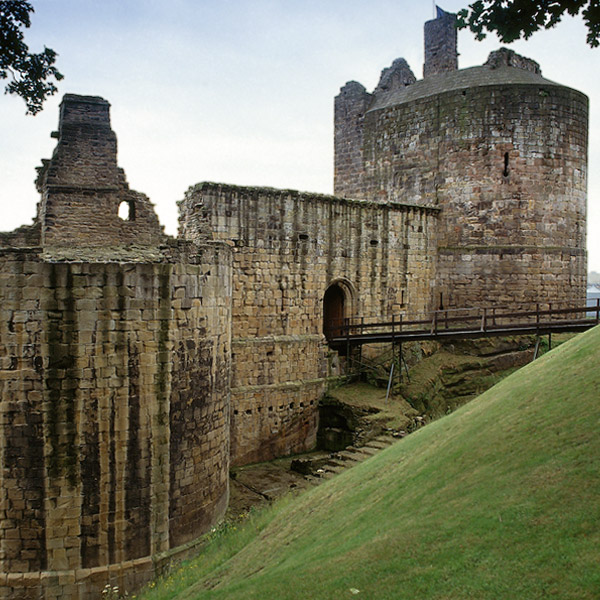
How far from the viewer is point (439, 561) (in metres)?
5.12

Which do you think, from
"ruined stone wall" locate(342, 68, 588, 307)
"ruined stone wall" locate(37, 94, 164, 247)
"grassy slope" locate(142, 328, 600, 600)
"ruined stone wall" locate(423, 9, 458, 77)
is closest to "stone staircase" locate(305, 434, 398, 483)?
"grassy slope" locate(142, 328, 600, 600)

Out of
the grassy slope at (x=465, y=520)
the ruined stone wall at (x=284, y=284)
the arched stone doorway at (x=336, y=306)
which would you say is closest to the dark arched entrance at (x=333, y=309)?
the arched stone doorway at (x=336, y=306)

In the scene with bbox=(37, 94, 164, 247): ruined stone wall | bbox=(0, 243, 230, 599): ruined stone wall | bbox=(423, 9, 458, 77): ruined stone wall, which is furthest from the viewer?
bbox=(423, 9, 458, 77): ruined stone wall

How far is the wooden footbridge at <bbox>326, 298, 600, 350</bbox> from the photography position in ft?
53.1

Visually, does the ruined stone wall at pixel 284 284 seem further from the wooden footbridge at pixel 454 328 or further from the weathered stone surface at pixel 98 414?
the weathered stone surface at pixel 98 414

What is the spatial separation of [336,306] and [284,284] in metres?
2.83

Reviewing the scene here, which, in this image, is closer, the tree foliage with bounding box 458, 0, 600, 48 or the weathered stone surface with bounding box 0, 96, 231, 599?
the tree foliage with bounding box 458, 0, 600, 48

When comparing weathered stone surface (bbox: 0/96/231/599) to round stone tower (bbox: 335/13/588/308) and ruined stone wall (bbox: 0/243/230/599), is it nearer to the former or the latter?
ruined stone wall (bbox: 0/243/230/599)

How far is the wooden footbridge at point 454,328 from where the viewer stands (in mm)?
16172

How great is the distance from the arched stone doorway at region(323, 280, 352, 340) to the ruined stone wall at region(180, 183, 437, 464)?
0.06 metres

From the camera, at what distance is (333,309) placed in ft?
61.5

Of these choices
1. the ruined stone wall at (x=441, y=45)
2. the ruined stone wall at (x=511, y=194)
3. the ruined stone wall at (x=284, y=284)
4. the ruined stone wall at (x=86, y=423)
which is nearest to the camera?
the ruined stone wall at (x=86, y=423)

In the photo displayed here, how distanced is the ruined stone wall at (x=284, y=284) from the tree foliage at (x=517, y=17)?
32.6 ft

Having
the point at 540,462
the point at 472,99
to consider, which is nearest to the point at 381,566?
the point at 540,462
